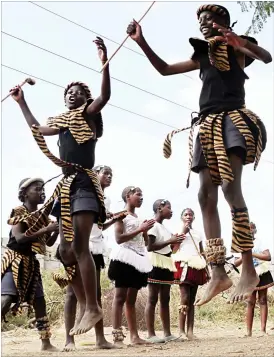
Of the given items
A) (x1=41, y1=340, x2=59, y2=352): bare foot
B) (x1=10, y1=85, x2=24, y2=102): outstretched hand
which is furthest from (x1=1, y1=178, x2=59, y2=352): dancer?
(x1=10, y1=85, x2=24, y2=102): outstretched hand

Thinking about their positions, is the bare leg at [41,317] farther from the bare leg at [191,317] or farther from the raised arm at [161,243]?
the bare leg at [191,317]

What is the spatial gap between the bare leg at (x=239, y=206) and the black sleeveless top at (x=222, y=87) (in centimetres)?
43

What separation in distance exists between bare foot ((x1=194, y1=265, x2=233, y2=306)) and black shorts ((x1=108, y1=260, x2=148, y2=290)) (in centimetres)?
252

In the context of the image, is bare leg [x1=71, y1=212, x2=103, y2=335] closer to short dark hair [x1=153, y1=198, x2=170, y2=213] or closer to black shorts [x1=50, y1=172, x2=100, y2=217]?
black shorts [x1=50, y1=172, x2=100, y2=217]

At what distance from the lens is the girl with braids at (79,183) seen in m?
4.94

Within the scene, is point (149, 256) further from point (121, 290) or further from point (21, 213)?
point (21, 213)

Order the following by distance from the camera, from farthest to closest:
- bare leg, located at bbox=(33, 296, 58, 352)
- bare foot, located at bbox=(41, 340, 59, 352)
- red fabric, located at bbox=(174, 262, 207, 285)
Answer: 1. red fabric, located at bbox=(174, 262, 207, 285)
2. bare leg, located at bbox=(33, 296, 58, 352)
3. bare foot, located at bbox=(41, 340, 59, 352)

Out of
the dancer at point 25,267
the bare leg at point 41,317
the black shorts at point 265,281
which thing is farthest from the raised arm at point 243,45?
the black shorts at point 265,281

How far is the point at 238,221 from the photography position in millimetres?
4555

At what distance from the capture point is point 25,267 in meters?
6.07

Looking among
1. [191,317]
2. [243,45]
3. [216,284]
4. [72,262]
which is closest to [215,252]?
[216,284]

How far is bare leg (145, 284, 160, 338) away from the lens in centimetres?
764

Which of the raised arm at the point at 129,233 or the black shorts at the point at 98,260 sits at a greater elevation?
the raised arm at the point at 129,233

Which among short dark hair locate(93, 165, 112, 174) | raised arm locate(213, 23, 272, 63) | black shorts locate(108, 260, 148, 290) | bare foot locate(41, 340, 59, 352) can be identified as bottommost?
bare foot locate(41, 340, 59, 352)
